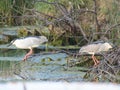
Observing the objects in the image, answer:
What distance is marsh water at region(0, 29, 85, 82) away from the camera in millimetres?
6648

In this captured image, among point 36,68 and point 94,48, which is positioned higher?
point 94,48

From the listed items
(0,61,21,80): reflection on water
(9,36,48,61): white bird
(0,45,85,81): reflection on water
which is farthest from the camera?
(9,36,48,61): white bird

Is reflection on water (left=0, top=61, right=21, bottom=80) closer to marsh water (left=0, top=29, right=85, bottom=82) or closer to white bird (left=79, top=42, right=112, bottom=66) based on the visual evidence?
marsh water (left=0, top=29, right=85, bottom=82)

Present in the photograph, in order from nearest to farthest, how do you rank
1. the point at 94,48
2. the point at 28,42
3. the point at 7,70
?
1. the point at 7,70
2. the point at 94,48
3. the point at 28,42

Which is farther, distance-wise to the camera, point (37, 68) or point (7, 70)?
point (37, 68)

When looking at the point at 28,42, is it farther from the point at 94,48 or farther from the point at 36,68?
the point at 94,48

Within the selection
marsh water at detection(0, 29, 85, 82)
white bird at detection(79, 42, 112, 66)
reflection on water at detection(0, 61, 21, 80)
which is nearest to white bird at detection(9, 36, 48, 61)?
marsh water at detection(0, 29, 85, 82)

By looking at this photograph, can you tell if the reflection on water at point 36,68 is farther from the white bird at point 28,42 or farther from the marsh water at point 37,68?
the white bird at point 28,42

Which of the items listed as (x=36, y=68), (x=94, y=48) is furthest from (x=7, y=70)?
(x=94, y=48)

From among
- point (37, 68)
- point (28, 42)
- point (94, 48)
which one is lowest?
point (37, 68)

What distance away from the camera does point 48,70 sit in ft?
24.0

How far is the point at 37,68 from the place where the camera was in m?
7.56

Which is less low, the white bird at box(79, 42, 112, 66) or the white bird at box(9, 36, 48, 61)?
the white bird at box(79, 42, 112, 66)

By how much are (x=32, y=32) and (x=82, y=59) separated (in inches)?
129
